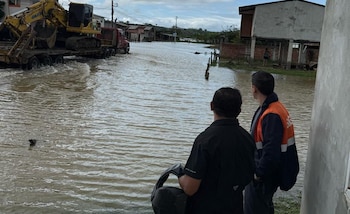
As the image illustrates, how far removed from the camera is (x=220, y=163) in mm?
2744

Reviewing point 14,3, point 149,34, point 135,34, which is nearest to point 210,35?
point 149,34

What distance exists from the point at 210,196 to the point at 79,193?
10.5 ft

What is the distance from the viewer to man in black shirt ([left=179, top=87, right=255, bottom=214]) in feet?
8.86

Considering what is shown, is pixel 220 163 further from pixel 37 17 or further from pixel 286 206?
pixel 37 17

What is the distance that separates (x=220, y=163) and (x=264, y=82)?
3.51 feet

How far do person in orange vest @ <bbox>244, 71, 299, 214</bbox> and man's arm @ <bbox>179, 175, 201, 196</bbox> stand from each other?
33.7 inches

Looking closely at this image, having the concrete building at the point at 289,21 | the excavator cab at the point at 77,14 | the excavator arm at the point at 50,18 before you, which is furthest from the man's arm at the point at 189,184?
the concrete building at the point at 289,21

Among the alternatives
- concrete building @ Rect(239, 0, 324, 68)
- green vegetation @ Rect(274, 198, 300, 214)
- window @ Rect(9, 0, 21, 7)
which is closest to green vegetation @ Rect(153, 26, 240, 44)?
concrete building @ Rect(239, 0, 324, 68)

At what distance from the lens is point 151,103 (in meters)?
13.2

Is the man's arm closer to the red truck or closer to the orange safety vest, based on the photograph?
the orange safety vest

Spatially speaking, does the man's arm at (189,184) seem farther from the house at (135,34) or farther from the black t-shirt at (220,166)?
the house at (135,34)

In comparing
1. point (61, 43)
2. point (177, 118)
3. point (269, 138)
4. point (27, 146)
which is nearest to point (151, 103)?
point (177, 118)

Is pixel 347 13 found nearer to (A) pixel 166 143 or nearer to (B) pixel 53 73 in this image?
(A) pixel 166 143

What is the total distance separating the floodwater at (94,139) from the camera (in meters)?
5.52
